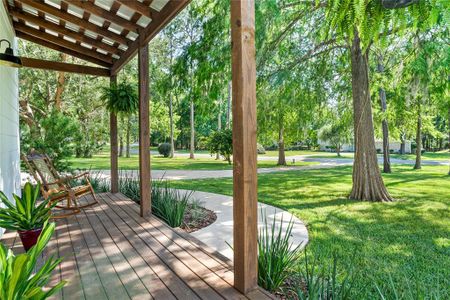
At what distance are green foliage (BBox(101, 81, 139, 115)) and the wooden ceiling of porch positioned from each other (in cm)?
53

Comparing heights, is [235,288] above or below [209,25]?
below

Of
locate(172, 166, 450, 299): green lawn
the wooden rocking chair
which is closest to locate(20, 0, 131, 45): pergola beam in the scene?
the wooden rocking chair

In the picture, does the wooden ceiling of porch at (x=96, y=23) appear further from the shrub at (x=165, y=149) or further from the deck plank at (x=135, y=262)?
the shrub at (x=165, y=149)

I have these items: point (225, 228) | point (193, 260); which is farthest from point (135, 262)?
point (225, 228)

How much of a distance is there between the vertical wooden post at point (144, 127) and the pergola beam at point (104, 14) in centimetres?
29

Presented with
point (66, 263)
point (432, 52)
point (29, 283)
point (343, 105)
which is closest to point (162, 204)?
point (66, 263)

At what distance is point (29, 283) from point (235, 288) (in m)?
1.37

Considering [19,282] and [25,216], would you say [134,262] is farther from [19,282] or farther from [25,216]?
[19,282]

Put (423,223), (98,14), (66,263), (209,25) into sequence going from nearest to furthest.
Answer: (66,263)
(98,14)
(423,223)
(209,25)

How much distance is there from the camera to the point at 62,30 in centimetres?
499

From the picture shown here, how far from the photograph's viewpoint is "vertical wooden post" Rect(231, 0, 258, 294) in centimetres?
217

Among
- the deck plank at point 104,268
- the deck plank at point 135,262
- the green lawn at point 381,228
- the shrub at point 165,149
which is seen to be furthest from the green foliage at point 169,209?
the shrub at point 165,149

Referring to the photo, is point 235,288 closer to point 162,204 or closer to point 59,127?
point 162,204

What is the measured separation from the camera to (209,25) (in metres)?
5.83
